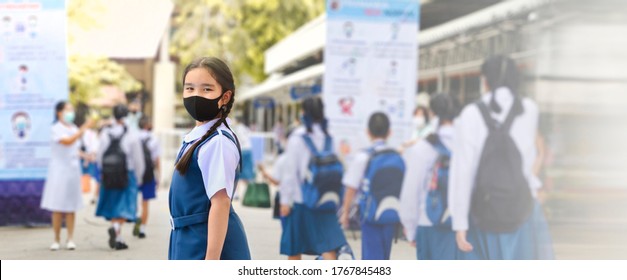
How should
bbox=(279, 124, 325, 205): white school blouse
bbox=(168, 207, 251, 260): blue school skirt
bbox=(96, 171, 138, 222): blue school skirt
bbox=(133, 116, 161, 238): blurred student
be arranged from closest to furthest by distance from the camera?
bbox=(168, 207, 251, 260): blue school skirt
bbox=(279, 124, 325, 205): white school blouse
bbox=(96, 171, 138, 222): blue school skirt
bbox=(133, 116, 161, 238): blurred student

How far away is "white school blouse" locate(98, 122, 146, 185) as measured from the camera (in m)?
6.23

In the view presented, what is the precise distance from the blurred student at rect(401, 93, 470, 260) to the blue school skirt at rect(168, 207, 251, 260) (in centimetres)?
226

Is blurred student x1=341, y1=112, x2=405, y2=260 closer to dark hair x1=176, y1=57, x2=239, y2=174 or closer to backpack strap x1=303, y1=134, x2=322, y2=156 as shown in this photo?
backpack strap x1=303, y1=134, x2=322, y2=156

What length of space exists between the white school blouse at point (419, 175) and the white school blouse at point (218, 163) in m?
2.49

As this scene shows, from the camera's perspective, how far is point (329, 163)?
5348 millimetres

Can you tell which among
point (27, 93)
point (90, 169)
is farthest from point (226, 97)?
point (90, 169)

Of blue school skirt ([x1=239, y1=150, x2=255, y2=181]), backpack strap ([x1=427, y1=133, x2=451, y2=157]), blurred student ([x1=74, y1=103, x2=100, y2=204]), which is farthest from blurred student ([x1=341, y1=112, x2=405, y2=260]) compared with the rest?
blue school skirt ([x1=239, y1=150, x2=255, y2=181])

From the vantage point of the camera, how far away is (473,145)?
195 inches

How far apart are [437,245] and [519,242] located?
16.9 inches

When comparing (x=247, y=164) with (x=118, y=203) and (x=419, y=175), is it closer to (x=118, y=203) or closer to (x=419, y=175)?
(x=118, y=203)

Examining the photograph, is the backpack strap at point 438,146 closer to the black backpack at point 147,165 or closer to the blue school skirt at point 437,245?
the blue school skirt at point 437,245

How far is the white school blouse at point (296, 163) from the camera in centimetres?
502
